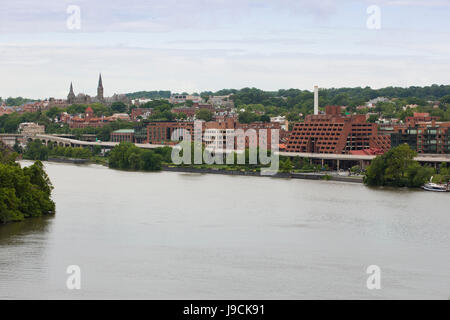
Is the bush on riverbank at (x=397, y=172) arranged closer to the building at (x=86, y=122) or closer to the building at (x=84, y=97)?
the building at (x=86, y=122)

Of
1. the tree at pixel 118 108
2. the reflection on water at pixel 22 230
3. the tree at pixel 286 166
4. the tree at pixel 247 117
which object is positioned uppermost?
the tree at pixel 118 108

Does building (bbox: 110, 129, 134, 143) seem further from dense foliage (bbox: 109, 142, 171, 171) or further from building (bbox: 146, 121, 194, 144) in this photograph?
dense foliage (bbox: 109, 142, 171, 171)

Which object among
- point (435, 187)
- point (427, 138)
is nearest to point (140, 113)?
point (427, 138)

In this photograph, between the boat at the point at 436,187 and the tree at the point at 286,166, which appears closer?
the boat at the point at 436,187

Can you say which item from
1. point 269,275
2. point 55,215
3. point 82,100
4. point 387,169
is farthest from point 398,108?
point 269,275

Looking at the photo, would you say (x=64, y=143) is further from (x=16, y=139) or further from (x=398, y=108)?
(x=398, y=108)

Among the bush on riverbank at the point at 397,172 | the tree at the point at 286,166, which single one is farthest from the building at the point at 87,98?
the bush on riverbank at the point at 397,172

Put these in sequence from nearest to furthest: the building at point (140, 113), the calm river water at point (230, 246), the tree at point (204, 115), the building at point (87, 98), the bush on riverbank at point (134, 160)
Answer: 1. the calm river water at point (230, 246)
2. the bush on riverbank at point (134, 160)
3. the tree at point (204, 115)
4. the building at point (140, 113)
5. the building at point (87, 98)
